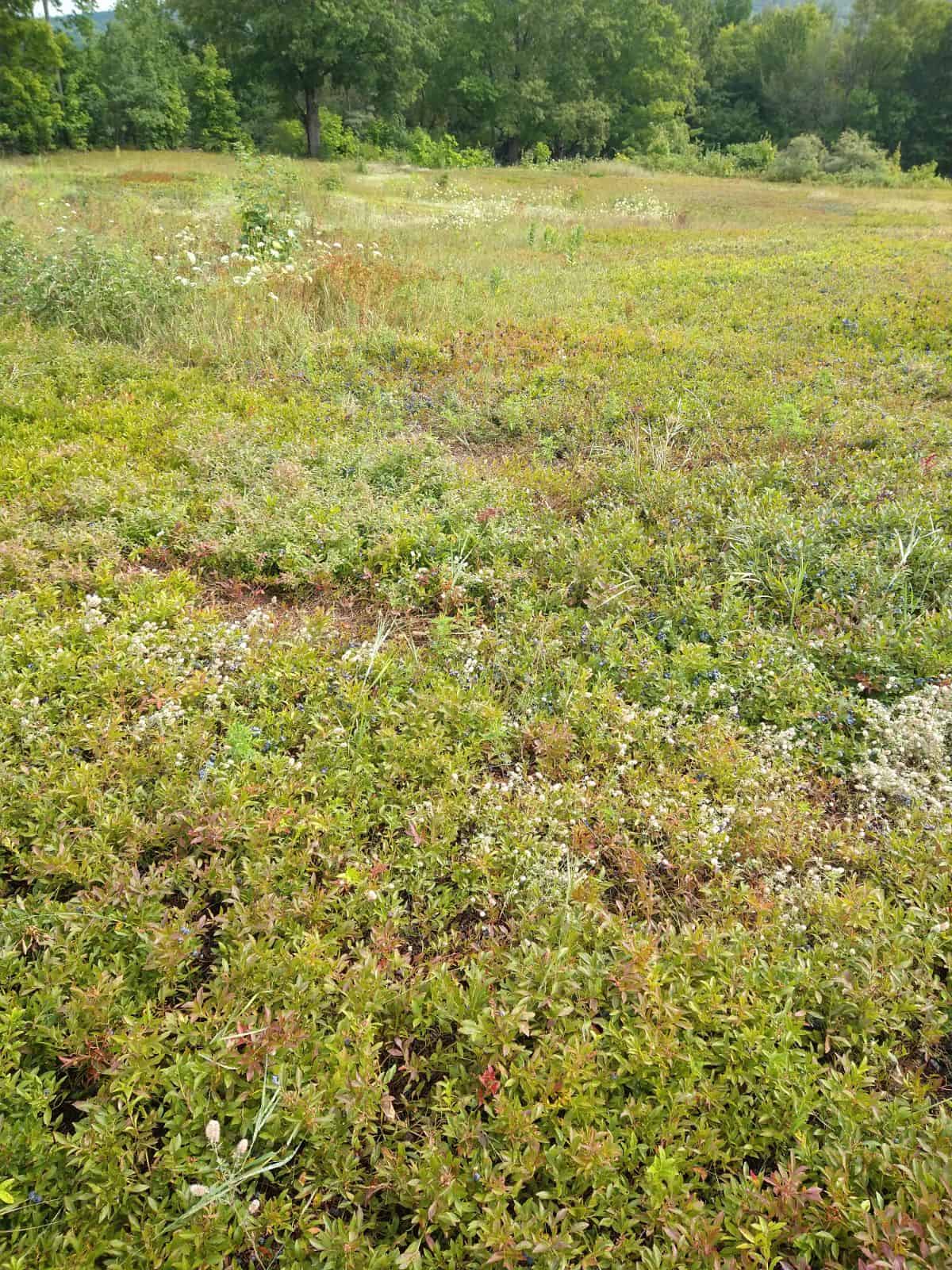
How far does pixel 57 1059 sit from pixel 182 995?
0.38 meters

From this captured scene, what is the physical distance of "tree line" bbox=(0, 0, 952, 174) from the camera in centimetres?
→ 3784

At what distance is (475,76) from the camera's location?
5088 centimetres

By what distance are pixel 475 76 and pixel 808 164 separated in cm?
2619

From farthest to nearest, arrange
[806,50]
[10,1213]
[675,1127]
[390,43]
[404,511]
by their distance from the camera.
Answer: [806,50], [390,43], [404,511], [675,1127], [10,1213]

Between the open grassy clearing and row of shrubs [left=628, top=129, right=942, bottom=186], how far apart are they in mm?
41096

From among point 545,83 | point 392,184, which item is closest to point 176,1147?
point 392,184

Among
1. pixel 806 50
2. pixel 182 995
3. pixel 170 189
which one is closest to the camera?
pixel 182 995

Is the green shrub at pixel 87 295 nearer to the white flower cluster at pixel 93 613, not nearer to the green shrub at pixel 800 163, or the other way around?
the white flower cluster at pixel 93 613

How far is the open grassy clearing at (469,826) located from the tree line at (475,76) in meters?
41.3

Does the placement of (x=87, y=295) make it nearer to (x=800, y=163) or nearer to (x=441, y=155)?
(x=441, y=155)

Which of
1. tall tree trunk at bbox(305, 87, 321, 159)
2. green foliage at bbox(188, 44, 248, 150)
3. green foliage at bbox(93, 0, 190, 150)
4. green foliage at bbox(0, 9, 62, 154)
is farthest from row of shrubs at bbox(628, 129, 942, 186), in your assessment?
green foliage at bbox(0, 9, 62, 154)

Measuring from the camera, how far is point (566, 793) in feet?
10.1

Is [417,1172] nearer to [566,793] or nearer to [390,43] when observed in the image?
[566,793]

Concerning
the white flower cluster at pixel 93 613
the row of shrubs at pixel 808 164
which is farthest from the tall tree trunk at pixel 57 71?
the white flower cluster at pixel 93 613
